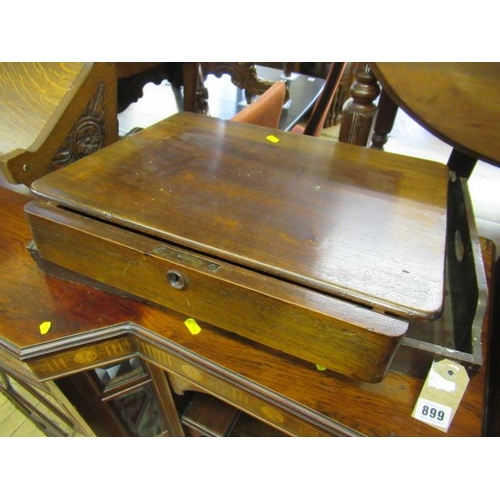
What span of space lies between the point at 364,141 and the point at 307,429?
0.71 metres

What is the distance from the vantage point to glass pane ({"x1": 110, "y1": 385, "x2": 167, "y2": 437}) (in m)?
1.05

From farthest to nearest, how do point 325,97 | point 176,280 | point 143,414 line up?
1. point 325,97
2. point 143,414
3. point 176,280

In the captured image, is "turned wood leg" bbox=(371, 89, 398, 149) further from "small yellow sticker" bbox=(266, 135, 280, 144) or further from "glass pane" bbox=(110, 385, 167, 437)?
"glass pane" bbox=(110, 385, 167, 437)

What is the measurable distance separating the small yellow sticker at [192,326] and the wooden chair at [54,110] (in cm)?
46

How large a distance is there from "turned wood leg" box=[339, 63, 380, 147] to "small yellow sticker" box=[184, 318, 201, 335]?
25.1 inches

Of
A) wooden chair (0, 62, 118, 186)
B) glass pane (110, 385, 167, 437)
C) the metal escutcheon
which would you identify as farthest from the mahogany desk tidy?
glass pane (110, 385, 167, 437)

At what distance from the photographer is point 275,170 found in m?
0.69

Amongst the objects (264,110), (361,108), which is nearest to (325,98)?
(264,110)

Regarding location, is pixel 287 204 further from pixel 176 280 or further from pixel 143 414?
pixel 143 414

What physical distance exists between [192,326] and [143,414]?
69 cm

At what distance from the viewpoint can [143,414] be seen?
3.75 ft

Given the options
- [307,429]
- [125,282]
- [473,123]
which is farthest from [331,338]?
[473,123]

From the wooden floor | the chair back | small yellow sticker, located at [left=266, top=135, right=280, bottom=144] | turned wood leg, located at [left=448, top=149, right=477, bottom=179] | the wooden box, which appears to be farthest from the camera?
the chair back
